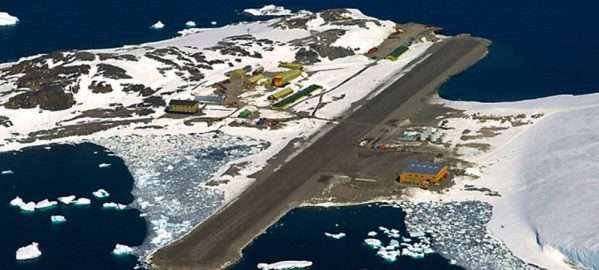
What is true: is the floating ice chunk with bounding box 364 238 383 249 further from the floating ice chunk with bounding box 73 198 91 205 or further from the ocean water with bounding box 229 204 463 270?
the floating ice chunk with bounding box 73 198 91 205

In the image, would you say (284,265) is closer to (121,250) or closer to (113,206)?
(121,250)

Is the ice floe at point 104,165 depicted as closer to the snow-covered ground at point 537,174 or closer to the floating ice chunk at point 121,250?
the floating ice chunk at point 121,250

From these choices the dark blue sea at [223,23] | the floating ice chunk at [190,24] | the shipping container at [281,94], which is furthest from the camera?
the floating ice chunk at [190,24]

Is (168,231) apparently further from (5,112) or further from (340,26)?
(340,26)

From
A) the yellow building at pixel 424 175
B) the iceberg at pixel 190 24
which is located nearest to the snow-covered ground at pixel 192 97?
the iceberg at pixel 190 24

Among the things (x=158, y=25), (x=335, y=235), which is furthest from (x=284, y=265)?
(x=158, y=25)

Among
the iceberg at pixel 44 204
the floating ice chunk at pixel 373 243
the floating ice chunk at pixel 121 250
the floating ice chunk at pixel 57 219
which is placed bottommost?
the iceberg at pixel 44 204

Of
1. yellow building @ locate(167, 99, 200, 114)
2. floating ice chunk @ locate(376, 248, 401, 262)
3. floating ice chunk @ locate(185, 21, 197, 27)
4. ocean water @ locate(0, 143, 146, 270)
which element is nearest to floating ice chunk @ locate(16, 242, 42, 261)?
ocean water @ locate(0, 143, 146, 270)

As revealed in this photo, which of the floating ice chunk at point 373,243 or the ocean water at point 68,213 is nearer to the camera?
the ocean water at point 68,213
